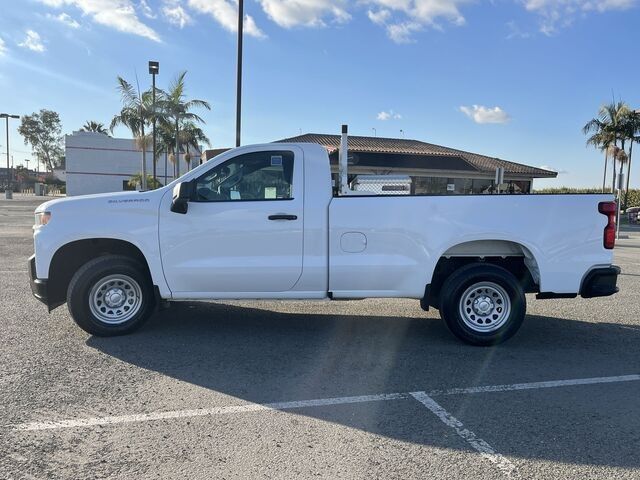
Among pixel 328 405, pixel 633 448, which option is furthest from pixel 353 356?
pixel 633 448

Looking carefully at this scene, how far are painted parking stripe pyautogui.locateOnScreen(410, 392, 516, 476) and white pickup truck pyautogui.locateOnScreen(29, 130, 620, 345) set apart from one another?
1583mm

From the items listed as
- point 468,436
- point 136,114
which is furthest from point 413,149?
point 468,436

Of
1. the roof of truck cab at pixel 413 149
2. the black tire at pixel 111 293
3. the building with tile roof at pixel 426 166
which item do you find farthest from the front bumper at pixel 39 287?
the roof of truck cab at pixel 413 149

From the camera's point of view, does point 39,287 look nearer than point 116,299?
Yes

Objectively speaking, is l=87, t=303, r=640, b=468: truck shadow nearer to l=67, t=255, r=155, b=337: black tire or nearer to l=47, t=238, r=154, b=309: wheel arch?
l=67, t=255, r=155, b=337: black tire

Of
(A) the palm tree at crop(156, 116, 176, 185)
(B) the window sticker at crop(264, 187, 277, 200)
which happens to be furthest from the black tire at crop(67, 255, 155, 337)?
(A) the palm tree at crop(156, 116, 176, 185)

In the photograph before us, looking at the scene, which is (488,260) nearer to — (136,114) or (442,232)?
(442,232)

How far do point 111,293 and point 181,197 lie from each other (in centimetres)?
137

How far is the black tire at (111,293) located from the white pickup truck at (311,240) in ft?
0.05

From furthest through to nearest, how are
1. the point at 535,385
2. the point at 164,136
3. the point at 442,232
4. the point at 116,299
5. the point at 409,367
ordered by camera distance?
the point at 164,136
the point at 116,299
the point at 442,232
the point at 409,367
the point at 535,385

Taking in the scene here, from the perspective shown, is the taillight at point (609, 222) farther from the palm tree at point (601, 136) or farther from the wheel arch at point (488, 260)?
the palm tree at point (601, 136)

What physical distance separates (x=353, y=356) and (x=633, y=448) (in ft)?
8.18

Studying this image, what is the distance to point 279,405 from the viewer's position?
4.01m

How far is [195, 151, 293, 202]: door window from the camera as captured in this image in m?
5.55
